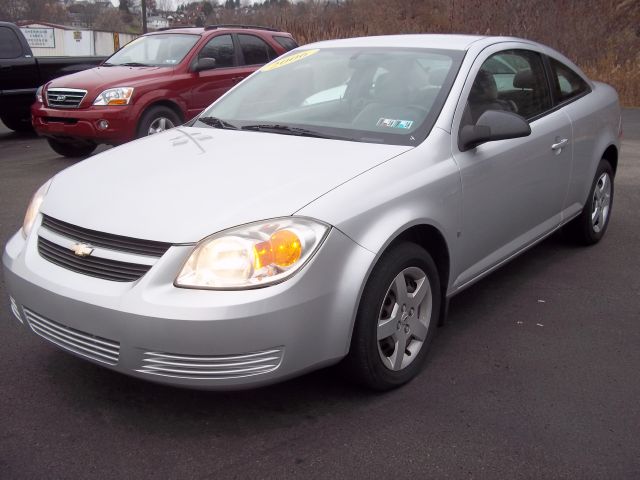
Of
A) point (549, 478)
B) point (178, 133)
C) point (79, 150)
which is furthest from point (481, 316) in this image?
point (79, 150)

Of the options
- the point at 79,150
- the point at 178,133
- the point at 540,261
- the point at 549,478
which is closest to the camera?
the point at 549,478

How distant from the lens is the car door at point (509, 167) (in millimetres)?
3771

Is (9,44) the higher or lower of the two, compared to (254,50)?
lower

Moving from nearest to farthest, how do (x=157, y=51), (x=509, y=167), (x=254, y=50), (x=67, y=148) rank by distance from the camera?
(x=509, y=167)
(x=67, y=148)
(x=157, y=51)
(x=254, y=50)

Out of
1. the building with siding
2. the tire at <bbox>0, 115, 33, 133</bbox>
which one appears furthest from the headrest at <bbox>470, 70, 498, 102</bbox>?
the building with siding

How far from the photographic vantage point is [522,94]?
452cm

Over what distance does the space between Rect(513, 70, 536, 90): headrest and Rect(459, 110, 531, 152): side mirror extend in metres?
0.87

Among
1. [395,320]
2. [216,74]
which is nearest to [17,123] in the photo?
[216,74]

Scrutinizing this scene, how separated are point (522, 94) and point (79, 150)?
7.19 m

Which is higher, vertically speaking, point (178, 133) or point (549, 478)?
point (178, 133)

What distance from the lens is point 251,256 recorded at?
9.17 ft

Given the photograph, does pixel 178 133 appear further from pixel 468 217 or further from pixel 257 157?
pixel 468 217

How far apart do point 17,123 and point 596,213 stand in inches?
397

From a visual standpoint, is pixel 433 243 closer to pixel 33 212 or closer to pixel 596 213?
pixel 33 212
